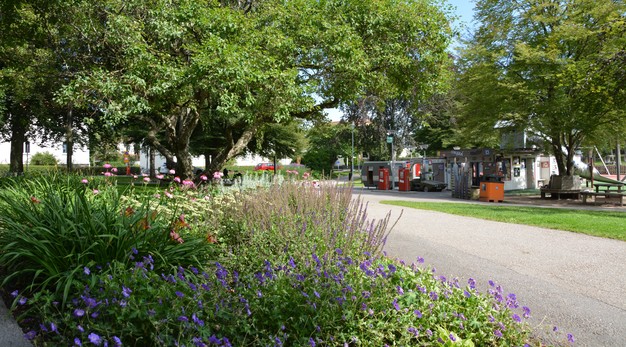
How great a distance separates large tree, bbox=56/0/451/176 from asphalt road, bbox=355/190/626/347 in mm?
5304

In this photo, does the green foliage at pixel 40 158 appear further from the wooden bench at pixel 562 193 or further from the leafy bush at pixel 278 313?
the leafy bush at pixel 278 313

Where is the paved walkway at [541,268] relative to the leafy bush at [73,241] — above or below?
below

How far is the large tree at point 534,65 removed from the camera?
62.0 feet

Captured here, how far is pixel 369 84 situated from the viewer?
51.2ft

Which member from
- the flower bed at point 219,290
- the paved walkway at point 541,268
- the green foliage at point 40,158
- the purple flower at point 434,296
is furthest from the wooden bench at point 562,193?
the green foliage at point 40,158

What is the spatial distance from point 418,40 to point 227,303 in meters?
13.9

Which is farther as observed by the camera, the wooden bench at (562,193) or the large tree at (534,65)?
the wooden bench at (562,193)

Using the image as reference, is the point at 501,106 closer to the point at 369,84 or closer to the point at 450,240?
the point at 369,84

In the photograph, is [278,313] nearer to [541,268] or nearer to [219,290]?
[219,290]

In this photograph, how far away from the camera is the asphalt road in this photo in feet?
13.6

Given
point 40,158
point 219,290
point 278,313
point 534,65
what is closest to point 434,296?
point 278,313

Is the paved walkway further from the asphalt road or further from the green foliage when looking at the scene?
the green foliage

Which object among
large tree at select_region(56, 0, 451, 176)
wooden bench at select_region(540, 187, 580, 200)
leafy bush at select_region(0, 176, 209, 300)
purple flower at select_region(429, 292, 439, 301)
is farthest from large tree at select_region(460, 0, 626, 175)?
leafy bush at select_region(0, 176, 209, 300)

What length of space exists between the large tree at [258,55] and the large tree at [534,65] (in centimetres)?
537
